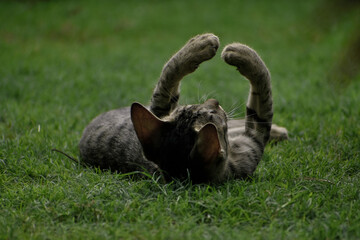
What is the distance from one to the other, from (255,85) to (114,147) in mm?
1445

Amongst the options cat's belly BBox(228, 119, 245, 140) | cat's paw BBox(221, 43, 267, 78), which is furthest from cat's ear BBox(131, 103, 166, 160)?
cat's belly BBox(228, 119, 245, 140)

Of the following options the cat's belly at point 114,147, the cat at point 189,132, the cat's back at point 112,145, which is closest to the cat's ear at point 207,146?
the cat at point 189,132

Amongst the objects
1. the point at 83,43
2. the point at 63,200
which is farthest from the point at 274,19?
the point at 63,200

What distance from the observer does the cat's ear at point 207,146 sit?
271 centimetres

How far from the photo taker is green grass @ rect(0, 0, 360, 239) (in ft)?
9.00

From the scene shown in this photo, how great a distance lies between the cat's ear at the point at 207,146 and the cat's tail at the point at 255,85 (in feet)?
3.48

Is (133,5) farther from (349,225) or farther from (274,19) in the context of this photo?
(349,225)

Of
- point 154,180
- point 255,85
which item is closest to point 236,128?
point 255,85

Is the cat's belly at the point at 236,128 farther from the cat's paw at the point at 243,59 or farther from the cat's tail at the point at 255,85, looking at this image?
the cat's paw at the point at 243,59

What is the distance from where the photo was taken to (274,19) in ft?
48.9

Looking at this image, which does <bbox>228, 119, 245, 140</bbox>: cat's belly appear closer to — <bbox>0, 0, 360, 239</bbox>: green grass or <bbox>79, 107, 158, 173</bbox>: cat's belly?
<bbox>0, 0, 360, 239</bbox>: green grass

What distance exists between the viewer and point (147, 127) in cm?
300

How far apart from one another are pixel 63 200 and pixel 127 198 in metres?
0.48

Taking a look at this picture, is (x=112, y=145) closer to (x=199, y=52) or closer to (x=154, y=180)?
(x=154, y=180)
